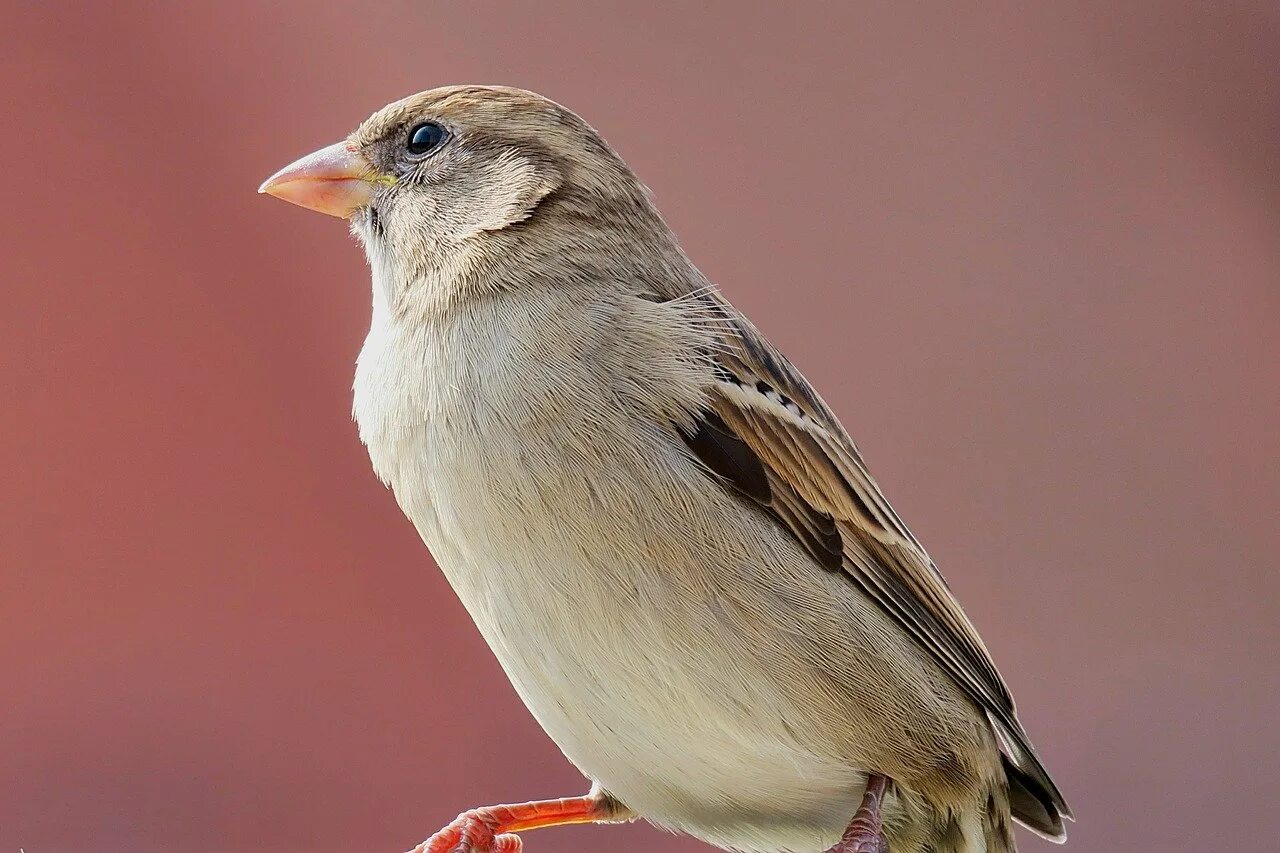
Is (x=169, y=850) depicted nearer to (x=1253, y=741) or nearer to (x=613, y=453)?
(x=613, y=453)

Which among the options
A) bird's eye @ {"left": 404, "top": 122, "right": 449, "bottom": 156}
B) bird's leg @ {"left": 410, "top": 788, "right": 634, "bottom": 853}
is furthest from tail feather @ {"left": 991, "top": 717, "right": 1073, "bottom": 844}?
bird's eye @ {"left": 404, "top": 122, "right": 449, "bottom": 156}

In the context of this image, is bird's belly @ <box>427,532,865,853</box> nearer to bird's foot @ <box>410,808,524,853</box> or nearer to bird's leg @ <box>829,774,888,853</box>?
bird's leg @ <box>829,774,888,853</box>

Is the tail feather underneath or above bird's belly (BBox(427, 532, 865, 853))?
underneath

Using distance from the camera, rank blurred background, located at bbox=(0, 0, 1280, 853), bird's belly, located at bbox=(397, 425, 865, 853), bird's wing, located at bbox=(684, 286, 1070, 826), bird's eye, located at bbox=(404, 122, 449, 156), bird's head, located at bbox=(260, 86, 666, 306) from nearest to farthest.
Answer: bird's belly, located at bbox=(397, 425, 865, 853) → bird's wing, located at bbox=(684, 286, 1070, 826) → bird's head, located at bbox=(260, 86, 666, 306) → bird's eye, located at bbox=(404, 122, 449, 156) → blurred background, located at bbox=(0, 0, 1280, 853)

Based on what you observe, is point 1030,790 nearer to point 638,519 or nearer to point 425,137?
point 638,519

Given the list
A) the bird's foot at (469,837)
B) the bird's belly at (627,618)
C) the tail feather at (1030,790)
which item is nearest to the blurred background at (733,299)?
the bird's foot at (469,837)

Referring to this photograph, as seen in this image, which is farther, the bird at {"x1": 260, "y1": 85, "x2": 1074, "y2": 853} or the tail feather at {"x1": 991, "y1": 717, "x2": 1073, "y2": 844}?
the tail feather at {"x1": 991, "y1": 717, "x2": 1073, "y2": 844}

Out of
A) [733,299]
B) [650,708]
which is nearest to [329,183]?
[650,708]

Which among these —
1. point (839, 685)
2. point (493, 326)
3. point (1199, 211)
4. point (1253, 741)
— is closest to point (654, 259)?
point (493, 326)
